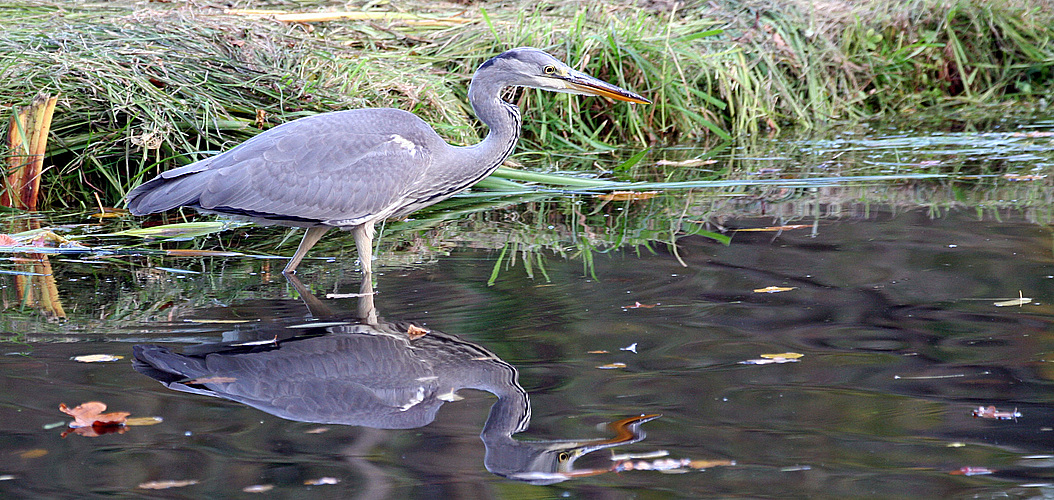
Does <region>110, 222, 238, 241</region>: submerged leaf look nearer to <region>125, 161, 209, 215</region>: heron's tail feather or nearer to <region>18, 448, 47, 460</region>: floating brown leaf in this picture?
<region>125, 161, 209, 215</region>: heron's tail feather

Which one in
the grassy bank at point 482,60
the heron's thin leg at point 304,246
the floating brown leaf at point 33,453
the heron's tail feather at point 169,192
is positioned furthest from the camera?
the grassy bank at point 482,60

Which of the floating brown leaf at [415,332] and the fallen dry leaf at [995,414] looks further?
the floating brown leaf at [415,332]

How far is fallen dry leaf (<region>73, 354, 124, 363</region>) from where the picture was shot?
381 cm

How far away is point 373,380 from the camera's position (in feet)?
11.8

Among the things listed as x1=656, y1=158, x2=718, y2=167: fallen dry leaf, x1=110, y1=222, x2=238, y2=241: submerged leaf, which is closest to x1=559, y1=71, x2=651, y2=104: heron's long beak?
x1=110, y1=222, x2=238, y2=241: submerged leaf

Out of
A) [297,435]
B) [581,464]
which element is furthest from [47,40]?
[581,464]

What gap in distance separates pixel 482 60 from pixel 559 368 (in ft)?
19.1

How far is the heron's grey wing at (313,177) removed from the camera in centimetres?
503

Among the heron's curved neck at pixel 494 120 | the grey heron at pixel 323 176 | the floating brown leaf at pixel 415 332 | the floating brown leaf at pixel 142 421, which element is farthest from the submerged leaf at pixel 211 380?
the heron's curved neck at pixel 494 120

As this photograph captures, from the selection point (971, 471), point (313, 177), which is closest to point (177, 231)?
point (313, 177)

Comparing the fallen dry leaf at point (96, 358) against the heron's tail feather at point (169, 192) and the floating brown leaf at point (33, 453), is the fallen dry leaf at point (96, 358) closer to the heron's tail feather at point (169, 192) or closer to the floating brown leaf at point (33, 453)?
the floating brown leaf at point (33, 453)

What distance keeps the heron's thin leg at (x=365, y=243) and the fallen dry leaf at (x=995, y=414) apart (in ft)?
9.32

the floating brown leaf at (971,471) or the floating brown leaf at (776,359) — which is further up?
the floating brown leaf at (776,359)

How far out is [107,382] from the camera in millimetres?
3562
